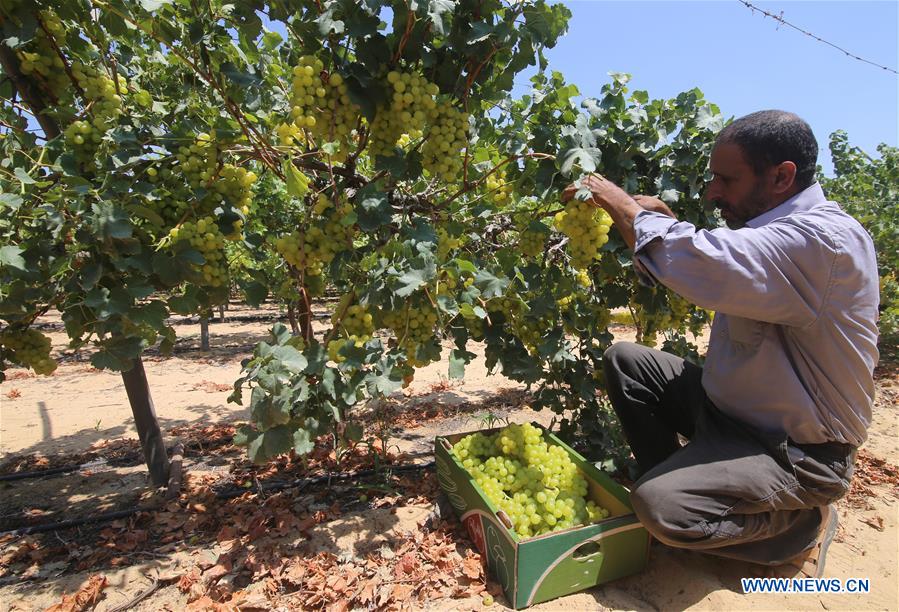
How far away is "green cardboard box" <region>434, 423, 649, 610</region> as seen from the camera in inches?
68.2

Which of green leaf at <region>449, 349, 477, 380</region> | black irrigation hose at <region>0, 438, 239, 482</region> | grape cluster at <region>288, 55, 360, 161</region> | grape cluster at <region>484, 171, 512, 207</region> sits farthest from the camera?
black irrigation hose at <region>0, 438, 239, 482</region>

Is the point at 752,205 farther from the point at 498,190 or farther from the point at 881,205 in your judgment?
the point at 881,205

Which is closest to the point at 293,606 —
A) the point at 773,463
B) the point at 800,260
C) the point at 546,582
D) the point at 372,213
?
the point at 546,582

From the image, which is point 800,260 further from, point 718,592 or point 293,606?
point 293,606

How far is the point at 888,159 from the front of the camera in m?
10.4

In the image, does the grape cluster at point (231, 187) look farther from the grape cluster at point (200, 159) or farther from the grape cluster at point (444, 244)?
the grape cluster at point (444, 244)

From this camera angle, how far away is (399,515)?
242 centimetres

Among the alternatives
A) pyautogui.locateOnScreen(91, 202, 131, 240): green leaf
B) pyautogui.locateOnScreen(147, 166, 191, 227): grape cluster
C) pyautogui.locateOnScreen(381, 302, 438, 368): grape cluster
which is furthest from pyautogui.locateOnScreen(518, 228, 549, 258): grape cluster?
pyautogui.locateOnScreen(91, 202, 131, 240): green leaf

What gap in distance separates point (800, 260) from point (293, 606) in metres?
2.23

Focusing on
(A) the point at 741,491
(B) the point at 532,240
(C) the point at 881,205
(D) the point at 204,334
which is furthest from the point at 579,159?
(C) the point at 881,205

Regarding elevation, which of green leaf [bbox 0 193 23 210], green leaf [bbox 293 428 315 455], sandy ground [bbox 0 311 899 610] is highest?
green leaf [bbox 0 193 23 210]

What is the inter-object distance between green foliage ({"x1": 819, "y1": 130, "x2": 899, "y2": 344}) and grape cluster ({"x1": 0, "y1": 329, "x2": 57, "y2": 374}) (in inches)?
251

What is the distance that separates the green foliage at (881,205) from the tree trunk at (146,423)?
6.11m

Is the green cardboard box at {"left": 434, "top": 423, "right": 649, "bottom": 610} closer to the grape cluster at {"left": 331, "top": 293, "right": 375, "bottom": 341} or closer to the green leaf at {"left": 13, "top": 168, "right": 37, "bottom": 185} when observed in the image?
the grape cluster at {"left": 331, "top": 293, "right": 375, "bottom": 341}
